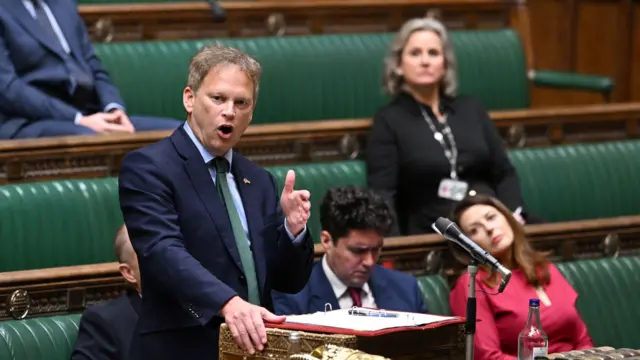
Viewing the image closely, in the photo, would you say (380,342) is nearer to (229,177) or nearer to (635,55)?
(229,177)

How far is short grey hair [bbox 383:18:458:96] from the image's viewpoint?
8.02 feet

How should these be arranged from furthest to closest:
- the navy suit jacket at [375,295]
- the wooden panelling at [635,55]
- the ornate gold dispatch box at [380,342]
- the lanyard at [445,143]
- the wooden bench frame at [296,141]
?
the wooden panelling at [635,55] → the lanyard at [445,143] → the wooden bench frame at [296,141] → the navy suit jacket at [375,295] → the ornate gold dispatch box at [380,342]

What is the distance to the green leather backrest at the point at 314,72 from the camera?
2631 mm

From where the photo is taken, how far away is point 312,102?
109 inches

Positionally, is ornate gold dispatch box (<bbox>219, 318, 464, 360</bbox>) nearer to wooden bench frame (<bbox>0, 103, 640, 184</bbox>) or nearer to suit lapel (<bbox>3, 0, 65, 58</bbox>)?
wooden bench frame (<bbox>0, 103, 640, 184</bbox>)

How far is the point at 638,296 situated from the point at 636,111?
664 mm

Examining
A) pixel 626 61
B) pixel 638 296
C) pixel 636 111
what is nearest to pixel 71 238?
pixel 638 296

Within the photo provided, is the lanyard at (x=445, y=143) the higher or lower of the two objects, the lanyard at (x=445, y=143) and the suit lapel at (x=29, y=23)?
the lower

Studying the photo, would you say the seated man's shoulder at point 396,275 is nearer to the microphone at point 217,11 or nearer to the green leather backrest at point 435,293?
the green leather backrest at point 435,293

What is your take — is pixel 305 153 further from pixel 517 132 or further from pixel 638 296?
pixel 638 296

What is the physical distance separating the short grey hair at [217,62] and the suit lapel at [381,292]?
61cm

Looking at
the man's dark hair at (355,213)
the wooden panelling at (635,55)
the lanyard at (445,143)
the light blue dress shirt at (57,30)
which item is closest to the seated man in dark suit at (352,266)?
the man's dark hair at (355,213)

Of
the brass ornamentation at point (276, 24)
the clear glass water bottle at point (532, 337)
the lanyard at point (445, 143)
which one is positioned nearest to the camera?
the clear glass water bottle at point (532, 337)

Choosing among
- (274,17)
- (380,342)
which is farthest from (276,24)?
(380,342)
